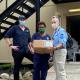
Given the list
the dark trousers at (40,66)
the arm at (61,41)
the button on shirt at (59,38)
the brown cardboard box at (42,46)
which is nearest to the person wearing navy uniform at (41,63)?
the dark trousers at (40,66)

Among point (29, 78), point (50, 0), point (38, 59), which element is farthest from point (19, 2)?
point (38, 59)

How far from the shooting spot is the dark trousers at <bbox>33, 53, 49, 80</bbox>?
24.8ft

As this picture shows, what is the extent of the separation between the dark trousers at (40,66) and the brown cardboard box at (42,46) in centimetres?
22

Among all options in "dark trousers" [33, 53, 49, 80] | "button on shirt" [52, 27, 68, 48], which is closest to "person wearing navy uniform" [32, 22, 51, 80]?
"dark trousers" [33, 53, 49, 80]

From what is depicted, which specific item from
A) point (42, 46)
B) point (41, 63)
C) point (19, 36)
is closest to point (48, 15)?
point (19, 36)

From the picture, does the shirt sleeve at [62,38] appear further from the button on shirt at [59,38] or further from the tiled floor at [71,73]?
the tiled floor at [71,73]

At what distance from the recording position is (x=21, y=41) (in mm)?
8305

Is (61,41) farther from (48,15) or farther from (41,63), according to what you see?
(48,15)

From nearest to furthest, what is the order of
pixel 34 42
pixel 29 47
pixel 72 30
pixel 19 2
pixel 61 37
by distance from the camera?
pixel 61 37 → pixel 34 42 → pixel 29 47 → pixel 19 2 → pixel 72 30

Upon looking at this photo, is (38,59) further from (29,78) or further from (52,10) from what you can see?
(52,10)

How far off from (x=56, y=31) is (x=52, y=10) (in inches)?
258

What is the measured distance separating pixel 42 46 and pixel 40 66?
2.20 feet

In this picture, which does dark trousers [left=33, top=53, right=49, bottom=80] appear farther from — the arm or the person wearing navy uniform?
the arm

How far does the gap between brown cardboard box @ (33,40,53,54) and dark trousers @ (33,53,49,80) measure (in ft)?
0.72
